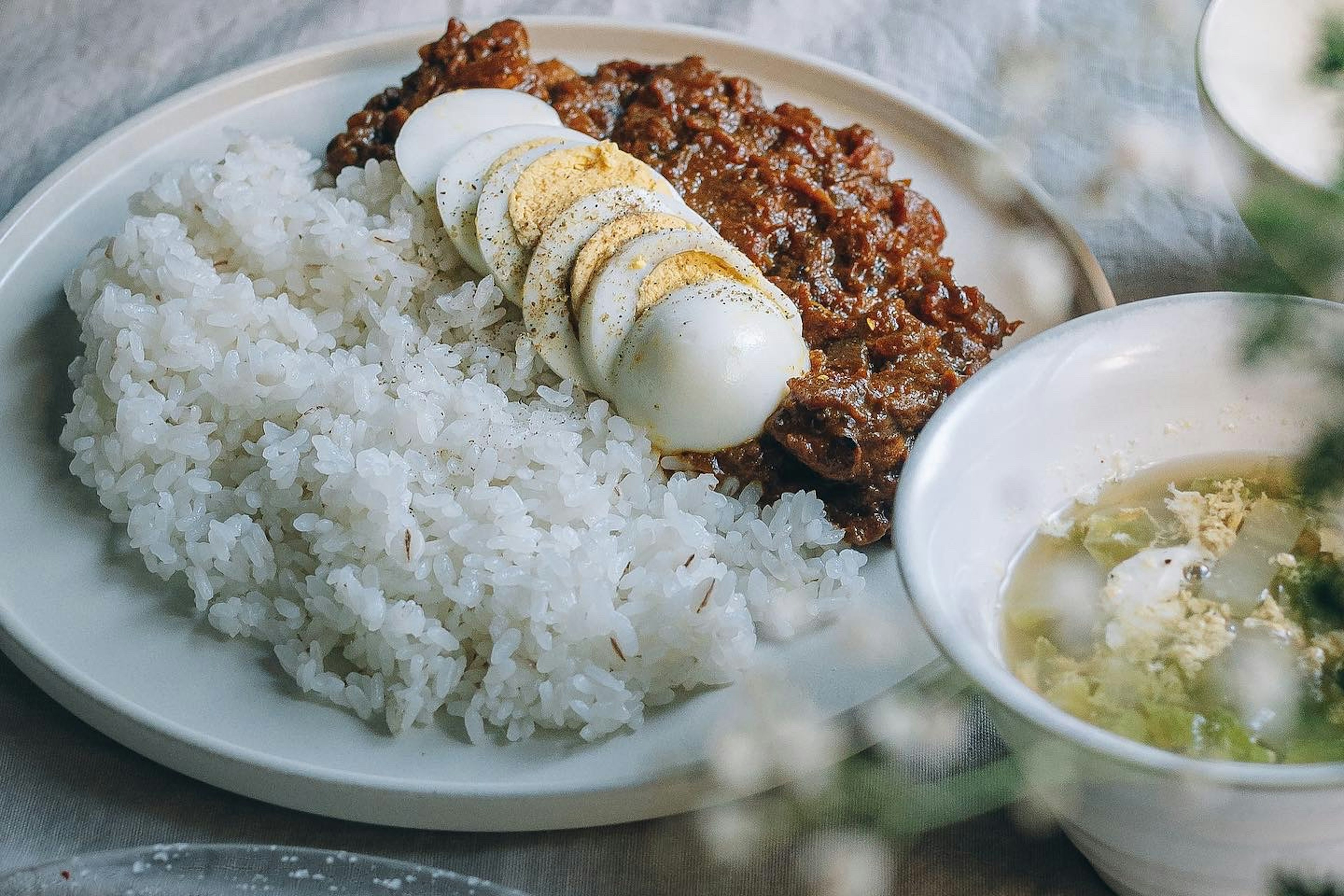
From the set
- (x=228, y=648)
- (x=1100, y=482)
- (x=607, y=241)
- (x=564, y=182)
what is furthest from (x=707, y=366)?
(x=228, y=648)

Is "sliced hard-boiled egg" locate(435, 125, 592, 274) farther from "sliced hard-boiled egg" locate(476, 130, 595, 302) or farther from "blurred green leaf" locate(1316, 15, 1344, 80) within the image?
"blurred green leaf" locate(1316, 15, 1344, 80)

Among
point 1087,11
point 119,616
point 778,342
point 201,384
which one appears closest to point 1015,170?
point 778,342

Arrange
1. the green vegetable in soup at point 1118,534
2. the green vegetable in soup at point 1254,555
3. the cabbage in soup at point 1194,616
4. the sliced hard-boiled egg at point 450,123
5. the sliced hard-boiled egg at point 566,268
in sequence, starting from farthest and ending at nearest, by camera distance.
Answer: the sliced hard-boiled egg at point 450,123 < the sliced hard-boiled egg at point 566,268 < the green vegetable in soup at point 1118,534 < the green vegetable in soup at point 1254,555 < the cabbage in soup at point 1194,616

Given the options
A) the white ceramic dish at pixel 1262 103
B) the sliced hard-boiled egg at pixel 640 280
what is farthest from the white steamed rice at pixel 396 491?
the white ceramic dish at pixel 1262 103

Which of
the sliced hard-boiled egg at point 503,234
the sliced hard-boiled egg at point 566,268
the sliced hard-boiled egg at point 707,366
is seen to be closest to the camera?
the sliced hard-boiled egg at point 707,366

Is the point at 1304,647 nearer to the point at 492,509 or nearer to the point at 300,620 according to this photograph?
the point at 492,509

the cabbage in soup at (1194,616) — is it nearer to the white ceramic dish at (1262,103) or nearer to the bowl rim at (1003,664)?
the bowl rim at (1003,664)
